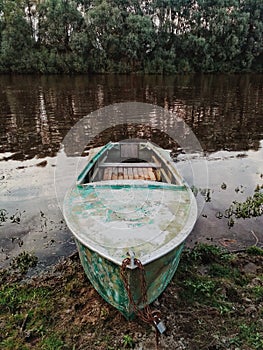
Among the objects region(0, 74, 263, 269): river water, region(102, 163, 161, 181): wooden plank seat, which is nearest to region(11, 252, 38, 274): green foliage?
region(0, 74, 263, 269): river water

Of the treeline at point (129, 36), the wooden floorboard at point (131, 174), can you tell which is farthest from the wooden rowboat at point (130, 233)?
the treeline at point (129, 36)

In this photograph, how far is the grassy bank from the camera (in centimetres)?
340

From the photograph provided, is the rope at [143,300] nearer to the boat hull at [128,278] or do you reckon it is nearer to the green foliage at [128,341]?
the boat hull at [128,278]

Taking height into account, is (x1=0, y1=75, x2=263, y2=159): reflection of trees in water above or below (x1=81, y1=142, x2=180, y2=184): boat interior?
below

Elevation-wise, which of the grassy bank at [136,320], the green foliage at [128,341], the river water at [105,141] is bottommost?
the river water at [105,141]

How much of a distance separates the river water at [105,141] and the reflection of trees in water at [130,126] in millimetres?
44

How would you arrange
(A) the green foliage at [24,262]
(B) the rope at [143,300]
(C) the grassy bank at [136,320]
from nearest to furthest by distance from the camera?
(B) the rope at [143,300], (C) the grassy bank at [136,320], (A) the green foliage at [24,262]

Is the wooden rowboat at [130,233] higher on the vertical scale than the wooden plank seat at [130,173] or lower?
higher

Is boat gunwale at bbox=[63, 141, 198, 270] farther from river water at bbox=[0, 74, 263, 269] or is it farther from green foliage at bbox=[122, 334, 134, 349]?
river water at bbox=[0, 74, 263, 269]

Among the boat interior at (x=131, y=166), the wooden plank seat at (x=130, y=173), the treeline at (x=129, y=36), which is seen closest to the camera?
the boat interior at (x=131, y=166)

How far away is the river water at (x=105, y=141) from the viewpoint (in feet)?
18.8

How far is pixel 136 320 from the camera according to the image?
11.9 feet

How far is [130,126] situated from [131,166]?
24.7ft

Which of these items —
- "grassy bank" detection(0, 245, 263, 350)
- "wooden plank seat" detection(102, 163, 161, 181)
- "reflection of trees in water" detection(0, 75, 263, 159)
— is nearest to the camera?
"grassy bank" detection(0, 245, 263, 350)
